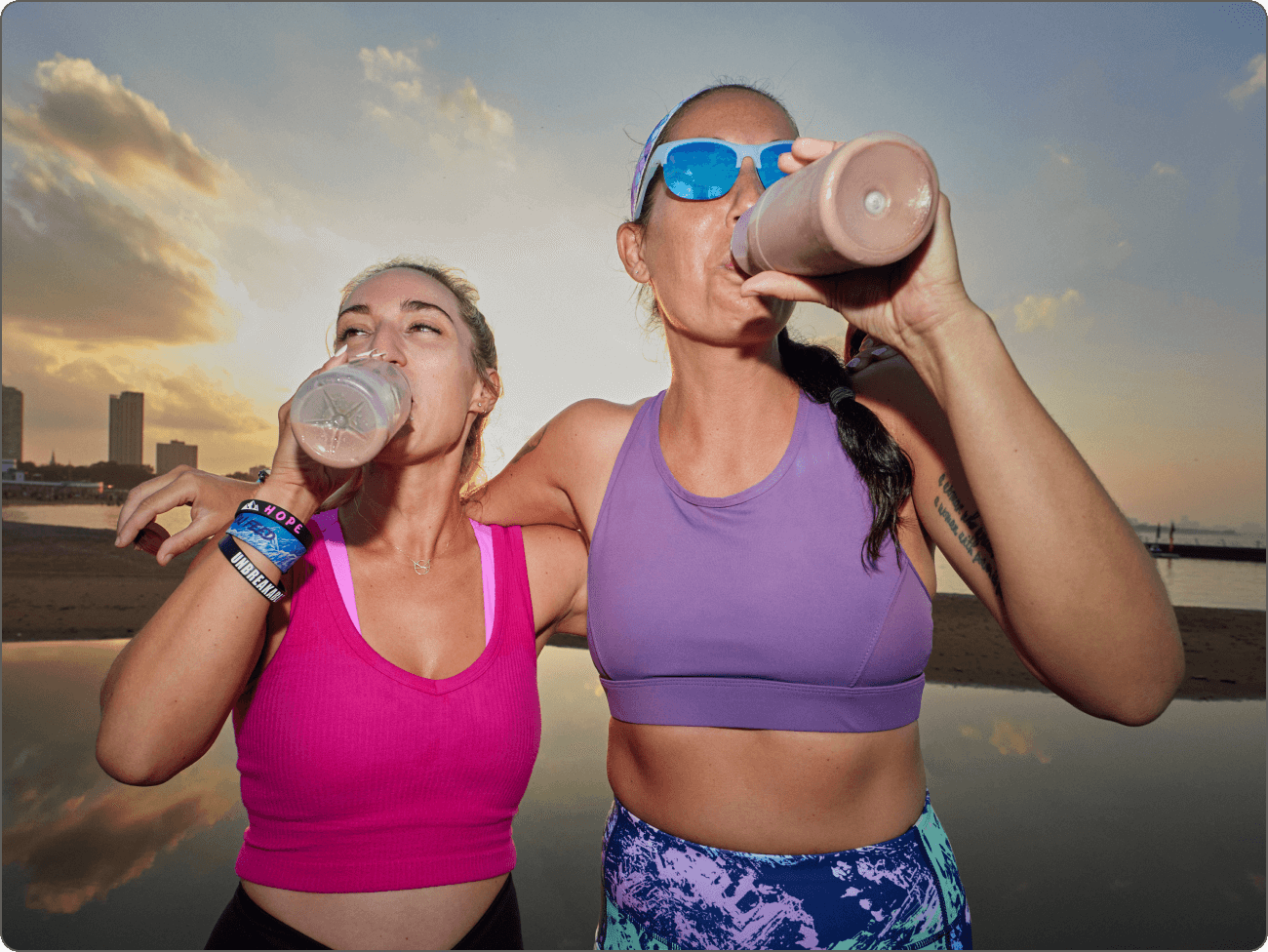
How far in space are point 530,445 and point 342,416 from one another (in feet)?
3.18

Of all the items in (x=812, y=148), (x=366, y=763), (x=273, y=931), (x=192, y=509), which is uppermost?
(x=812, y=148)

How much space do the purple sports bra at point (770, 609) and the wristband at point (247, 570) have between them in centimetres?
90

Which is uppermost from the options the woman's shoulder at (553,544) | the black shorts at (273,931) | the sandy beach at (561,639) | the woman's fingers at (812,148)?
the woman's fingers at (812,148)

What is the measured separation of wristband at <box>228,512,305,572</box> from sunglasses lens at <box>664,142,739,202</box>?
147cm

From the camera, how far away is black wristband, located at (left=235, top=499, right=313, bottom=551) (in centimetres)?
170

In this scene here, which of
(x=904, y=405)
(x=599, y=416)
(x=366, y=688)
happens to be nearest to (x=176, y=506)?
(x=366, y=688)

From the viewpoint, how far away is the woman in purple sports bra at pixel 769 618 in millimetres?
1697

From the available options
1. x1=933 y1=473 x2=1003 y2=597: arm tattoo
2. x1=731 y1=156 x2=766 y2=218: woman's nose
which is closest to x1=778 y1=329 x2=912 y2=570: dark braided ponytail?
x1=933 y1=473 x2=1003 y2=597: arm tattoo

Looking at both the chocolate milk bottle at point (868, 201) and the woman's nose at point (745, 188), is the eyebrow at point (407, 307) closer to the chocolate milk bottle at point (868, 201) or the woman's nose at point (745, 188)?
the woman's nose at point (745, 188)

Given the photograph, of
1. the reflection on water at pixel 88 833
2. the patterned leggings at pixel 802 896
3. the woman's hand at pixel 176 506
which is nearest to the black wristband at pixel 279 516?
the woman's hand at pixel 176 506

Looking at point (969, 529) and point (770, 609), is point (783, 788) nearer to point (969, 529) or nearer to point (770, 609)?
point (770, 609)

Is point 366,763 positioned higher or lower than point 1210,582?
higher

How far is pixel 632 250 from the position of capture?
91.1 inches

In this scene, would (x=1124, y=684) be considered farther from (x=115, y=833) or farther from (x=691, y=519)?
(x=115, y=833)
